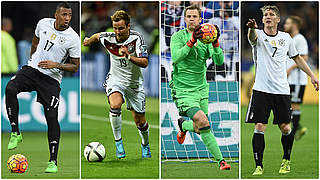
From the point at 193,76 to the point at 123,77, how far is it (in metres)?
0.84

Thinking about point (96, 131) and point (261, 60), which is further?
point (96, 131)

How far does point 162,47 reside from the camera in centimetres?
765

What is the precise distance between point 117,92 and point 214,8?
154 cm

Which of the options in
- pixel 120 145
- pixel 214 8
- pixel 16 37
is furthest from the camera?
pixel 16 37

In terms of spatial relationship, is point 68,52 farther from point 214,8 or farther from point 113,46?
point 214,8

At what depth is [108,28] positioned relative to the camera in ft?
52.3

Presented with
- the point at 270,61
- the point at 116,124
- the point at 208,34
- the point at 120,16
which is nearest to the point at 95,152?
the point at 116,124

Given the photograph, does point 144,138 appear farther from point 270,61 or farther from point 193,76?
point 270,61

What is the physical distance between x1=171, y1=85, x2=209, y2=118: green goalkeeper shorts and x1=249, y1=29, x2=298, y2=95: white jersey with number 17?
59 centimetres

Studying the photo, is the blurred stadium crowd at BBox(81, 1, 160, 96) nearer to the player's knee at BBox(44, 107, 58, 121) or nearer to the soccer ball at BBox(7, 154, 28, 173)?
the soccer ball at BBox(7, 154, 28, 173)

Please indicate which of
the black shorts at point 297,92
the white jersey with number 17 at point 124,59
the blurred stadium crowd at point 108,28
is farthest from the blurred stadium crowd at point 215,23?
the blurred stadium crowd at point 108,28

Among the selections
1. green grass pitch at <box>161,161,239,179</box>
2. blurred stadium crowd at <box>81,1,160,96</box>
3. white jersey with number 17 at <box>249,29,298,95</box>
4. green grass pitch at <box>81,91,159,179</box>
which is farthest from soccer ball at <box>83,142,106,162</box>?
blurred stadium crowd at <box>81,1,160,96</box>

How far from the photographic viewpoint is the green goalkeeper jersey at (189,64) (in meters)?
6.75

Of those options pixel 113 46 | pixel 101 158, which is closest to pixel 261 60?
pixel 113 46
